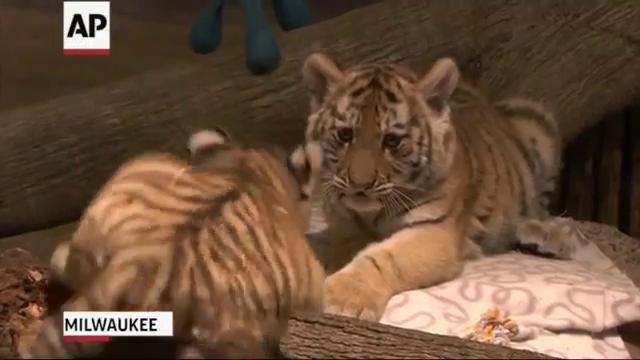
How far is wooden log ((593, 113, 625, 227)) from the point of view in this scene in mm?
2674

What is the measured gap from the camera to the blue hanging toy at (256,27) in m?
1.99

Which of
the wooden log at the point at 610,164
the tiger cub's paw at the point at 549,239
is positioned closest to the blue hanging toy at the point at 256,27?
the tiger cub's paw at the point at 549,239

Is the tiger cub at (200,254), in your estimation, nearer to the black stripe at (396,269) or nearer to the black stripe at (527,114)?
the black stripe at (396,269)

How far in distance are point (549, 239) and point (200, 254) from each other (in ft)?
3.17

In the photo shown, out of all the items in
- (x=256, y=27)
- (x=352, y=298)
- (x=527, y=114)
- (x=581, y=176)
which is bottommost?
(x=352, y=298)

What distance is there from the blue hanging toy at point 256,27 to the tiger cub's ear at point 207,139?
0.53 feet

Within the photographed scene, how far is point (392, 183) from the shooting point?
1.94 metres

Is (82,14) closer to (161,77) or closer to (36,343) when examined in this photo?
(36,343)

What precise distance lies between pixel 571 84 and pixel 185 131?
967 mm

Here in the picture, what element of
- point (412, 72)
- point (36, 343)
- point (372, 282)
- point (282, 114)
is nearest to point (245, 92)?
point (282, 114)

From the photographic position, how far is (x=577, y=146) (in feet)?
8.67

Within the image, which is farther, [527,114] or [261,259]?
[527,114]

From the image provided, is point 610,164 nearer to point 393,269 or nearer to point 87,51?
point 393,269

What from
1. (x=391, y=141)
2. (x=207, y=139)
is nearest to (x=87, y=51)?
(x=207, y=139)
